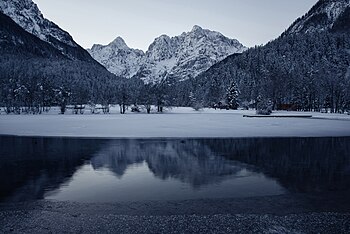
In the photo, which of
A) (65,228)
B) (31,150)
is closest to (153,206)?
(65,228)

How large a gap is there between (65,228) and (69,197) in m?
3.62

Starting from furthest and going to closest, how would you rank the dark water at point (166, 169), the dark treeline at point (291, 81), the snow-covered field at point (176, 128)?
the dark treeline at point (291, 81)
the snow-covered field at point (176, 128)
the dark water at point (166, 169)

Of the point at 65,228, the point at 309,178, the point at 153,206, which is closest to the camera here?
the point at 65,228

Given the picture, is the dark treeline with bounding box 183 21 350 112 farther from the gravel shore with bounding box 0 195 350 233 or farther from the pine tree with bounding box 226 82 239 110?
the gravel shore with bounding box 0 195 350 233

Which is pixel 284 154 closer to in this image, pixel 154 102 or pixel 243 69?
pixel 154 102

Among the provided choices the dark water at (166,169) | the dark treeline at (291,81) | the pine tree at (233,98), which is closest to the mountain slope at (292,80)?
the dark treeline at (291,81)

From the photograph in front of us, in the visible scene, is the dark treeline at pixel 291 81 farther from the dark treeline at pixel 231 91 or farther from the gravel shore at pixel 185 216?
the gravel shore at pixel 185 216

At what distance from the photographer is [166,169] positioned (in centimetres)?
1762

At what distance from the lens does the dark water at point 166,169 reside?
13117 millimetres

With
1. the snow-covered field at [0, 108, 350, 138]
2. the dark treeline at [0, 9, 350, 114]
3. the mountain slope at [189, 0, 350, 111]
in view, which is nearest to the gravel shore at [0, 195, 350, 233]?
the snow-covered field at [0, 108, 350, 138]

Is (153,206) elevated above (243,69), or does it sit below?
below

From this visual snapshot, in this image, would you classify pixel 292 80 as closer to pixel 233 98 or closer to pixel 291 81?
pixel 291 81

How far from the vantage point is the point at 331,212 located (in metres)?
10.3

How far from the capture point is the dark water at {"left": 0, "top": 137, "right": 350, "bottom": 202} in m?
13.1
